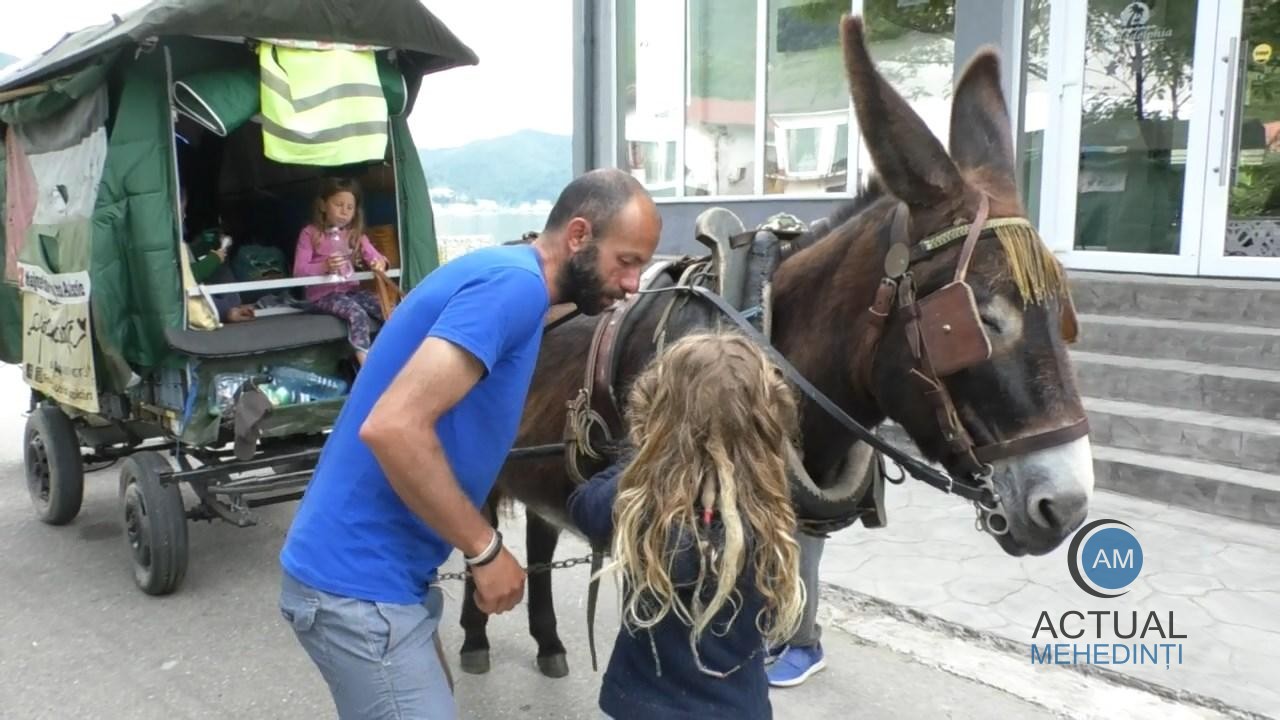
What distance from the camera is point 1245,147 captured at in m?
6.57

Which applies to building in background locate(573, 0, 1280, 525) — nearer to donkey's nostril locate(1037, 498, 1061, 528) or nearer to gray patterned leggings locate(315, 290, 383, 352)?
gray patterned leggings locate(315, 290, 383, 352)

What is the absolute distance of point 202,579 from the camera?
15.0 ft

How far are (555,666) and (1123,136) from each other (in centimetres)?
614

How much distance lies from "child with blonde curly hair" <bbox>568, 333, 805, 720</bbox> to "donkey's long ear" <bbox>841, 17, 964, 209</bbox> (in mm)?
560

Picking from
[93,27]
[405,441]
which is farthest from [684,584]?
[93,27]

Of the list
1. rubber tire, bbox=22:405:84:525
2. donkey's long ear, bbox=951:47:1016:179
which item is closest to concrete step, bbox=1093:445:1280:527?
donkey's long ear, bbox=951:47:1016:179

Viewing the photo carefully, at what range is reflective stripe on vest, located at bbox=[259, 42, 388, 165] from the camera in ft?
13.9

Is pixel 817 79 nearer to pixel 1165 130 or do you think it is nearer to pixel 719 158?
pixel 719 158

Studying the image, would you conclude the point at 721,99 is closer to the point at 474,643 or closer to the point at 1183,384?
the point at 1183,384

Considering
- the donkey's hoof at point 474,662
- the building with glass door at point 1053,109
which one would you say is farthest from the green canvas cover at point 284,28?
the building with glass door at point 1053,109

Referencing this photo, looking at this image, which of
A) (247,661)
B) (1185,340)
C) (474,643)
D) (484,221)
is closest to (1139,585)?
(1185,340)

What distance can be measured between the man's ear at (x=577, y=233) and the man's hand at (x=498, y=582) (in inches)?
25.3

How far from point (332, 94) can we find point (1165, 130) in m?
6.01

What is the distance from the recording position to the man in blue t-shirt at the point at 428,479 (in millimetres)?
1674
